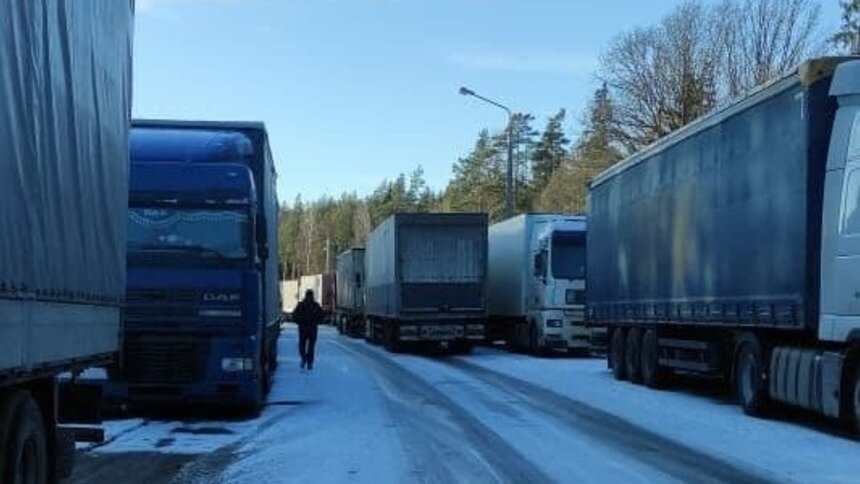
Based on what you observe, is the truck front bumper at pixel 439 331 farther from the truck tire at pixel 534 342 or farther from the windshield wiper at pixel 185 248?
the windshield wiper at pixel 185 248

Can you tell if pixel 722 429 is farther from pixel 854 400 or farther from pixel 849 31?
pixel 849 31

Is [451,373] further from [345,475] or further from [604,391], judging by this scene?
[345,475]

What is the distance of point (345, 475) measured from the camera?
10.2m

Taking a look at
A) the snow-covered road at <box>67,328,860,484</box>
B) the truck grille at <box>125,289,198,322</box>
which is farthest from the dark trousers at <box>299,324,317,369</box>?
the truck grille at <box>125,289,198,322</box>

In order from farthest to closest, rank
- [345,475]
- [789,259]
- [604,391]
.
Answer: [604,391] < [789,259] < [345,475]

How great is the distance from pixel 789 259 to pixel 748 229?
5.22ft

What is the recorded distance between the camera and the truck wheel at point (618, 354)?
2262 centimetres

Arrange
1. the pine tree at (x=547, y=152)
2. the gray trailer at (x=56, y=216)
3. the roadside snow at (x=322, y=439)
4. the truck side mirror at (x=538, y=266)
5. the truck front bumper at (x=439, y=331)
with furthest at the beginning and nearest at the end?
the pine tree at (x=547, y=152) → the truck front bumper at (x=439, y=331) → the truck side mirror at (x=538, y=266) → the roadside snow at (x=322, y=439) → the gray trailer at (x=56, y=216)

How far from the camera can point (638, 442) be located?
1275cm

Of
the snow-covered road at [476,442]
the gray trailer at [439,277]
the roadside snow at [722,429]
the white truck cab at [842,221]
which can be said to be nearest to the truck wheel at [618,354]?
the roadside snow at [722,429]

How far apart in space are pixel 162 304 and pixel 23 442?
309 inches

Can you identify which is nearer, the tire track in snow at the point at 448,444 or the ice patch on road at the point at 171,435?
the tire track in snow at the point at 448,444

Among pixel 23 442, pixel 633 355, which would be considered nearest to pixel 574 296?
pixel 633 355

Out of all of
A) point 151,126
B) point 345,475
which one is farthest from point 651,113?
point 345,475
